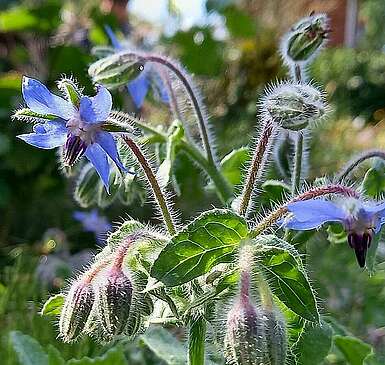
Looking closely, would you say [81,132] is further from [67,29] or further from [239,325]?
[67,29]

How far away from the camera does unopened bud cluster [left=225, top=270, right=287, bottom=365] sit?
50 cm

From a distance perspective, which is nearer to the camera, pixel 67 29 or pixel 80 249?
pixel 80 249

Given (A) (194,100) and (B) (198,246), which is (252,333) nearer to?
(B) (198,246)

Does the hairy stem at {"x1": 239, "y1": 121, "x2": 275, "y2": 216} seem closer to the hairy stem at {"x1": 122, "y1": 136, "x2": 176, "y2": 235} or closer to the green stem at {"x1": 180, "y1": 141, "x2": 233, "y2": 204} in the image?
the hairy stem at {"x1": 122, "y1": 136, "x2": 176, "y2": 235}

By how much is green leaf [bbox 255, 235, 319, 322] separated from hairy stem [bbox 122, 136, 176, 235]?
0.23 ft

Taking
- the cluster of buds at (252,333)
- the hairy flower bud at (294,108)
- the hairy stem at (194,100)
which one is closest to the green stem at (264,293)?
the cluster of buds at (252,333)

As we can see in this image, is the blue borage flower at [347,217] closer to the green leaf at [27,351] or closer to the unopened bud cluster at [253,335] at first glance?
the unopened bud cluster at [253,335]

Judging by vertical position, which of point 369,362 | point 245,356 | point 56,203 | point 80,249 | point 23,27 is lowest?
point 245,356

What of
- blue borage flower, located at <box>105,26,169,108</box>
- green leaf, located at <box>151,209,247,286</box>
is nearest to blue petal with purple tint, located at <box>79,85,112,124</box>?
green leaf, located at <box>151,209,247,286</box>

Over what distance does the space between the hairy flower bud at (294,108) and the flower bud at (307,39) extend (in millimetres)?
139

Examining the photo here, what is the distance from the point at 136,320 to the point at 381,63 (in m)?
5.70

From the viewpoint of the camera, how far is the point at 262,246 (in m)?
0.54

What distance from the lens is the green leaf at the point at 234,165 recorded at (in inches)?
30.9

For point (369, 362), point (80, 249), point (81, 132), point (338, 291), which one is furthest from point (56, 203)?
point (81, 132)
